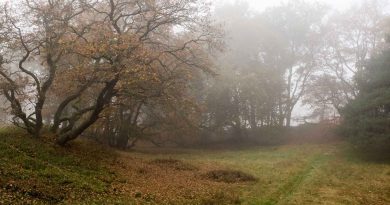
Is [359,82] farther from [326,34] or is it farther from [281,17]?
[281,17]

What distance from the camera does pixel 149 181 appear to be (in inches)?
816

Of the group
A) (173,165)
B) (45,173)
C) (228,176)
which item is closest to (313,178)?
(228,176)

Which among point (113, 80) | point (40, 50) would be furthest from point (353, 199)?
point (40, 50)

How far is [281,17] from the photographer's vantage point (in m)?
55.2

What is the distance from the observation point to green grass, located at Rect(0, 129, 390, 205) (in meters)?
15.0

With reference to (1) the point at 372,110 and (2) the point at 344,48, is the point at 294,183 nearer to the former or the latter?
(1) the point at 372,110

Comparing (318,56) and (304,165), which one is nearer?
(304,165)

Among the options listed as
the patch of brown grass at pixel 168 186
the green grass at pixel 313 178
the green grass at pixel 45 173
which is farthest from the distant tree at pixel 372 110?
the green grass at pixel 45 173

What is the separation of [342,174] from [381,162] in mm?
5272

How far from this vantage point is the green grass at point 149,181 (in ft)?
49.3

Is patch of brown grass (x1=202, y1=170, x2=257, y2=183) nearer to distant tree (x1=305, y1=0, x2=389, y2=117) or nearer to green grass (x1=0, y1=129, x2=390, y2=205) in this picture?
A: green grass (x1=0, y1=129, x2=390, y2=205)

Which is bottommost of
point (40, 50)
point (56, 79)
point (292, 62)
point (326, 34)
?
point (56, 79)

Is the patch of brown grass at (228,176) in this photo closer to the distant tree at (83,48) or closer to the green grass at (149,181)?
the green grass at (149,181)

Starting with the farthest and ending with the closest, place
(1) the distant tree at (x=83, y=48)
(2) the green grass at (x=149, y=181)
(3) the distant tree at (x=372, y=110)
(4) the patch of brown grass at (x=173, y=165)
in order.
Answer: (3) the distant tree at (x=372, y=110) < (4) the patch of brown grass at (x=173, y=165) < (1) the distant tree at (x=83, y=48) < (2) the green grass at (x=149, y=181)
